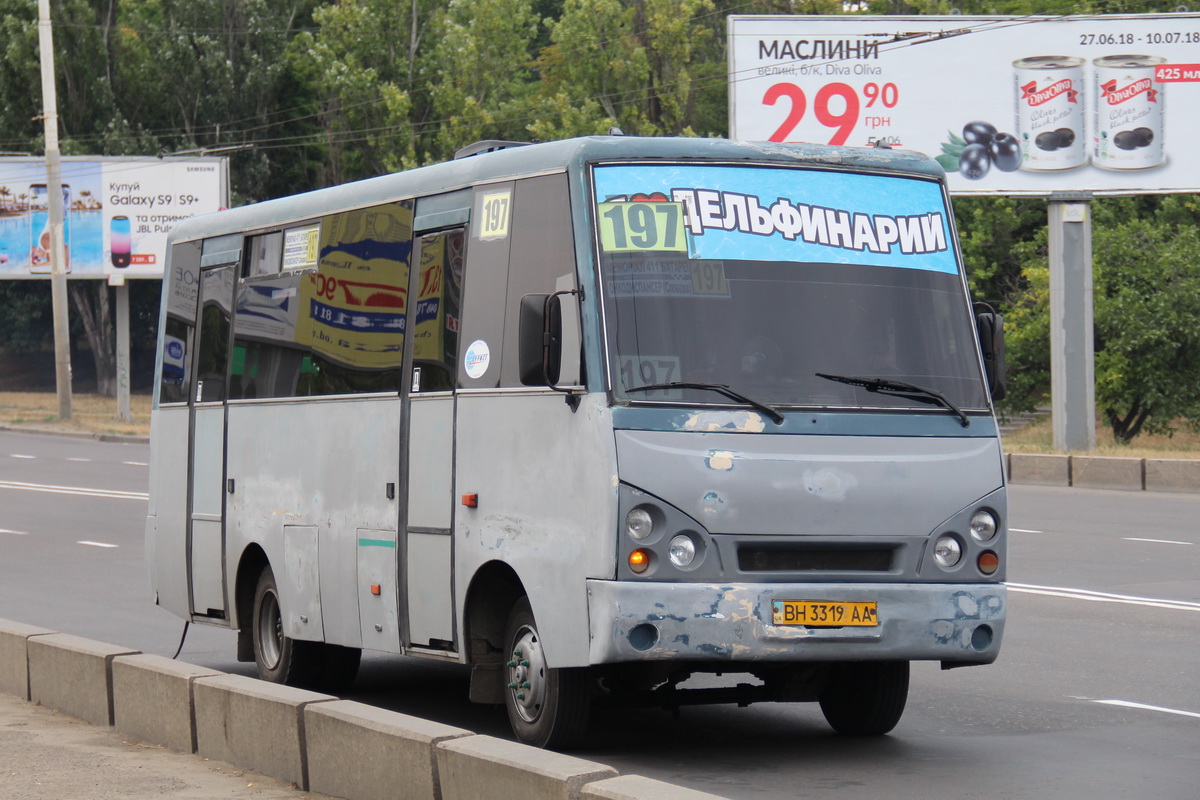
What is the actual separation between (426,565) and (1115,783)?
3.27 m

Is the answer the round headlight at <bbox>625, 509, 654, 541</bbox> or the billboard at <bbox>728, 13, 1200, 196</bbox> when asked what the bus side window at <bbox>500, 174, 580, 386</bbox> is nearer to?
the round headlight at <bbox>625, 509, 654, 541</bbox>

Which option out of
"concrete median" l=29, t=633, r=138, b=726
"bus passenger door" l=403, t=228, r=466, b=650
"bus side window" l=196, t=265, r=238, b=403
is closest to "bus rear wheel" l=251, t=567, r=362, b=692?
"concrete median" l=29, t=633, r=138, b=726

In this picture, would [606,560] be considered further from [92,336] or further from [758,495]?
[92,336]

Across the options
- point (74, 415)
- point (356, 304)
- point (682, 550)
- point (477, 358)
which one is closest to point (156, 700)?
point (477, 358)

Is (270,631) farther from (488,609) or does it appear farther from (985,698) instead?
(985,698)

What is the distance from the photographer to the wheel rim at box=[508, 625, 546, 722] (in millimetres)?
7777

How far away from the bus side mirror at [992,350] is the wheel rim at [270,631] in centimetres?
439

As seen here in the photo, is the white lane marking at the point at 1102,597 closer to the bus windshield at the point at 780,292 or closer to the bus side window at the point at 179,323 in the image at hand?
the bus windshield at the point at 780,292

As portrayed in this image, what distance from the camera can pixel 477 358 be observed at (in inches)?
331

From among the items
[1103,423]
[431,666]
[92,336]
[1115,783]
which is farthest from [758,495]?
[92,336]

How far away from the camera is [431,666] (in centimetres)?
1158

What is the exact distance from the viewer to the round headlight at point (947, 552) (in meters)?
7.66

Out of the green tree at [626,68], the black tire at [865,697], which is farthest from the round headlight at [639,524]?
the green tree at [626,68]

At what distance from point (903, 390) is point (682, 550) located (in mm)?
1307
